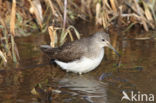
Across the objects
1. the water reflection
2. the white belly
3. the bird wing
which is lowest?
the water reflection

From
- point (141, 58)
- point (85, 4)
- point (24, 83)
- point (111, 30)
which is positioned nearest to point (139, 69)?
point (141, 58)

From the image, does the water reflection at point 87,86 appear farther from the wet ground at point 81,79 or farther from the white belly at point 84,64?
the white belly at point 84,64

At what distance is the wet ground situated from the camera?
607 cm

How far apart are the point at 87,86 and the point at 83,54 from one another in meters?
0.74

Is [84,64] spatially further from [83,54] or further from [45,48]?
[45,48]

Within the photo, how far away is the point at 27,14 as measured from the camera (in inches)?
401

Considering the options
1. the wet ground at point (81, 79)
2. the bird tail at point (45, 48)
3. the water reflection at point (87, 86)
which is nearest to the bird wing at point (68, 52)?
the bird tail at point (45, 48)

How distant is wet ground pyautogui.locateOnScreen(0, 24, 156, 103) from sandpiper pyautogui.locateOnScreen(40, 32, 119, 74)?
20 cm

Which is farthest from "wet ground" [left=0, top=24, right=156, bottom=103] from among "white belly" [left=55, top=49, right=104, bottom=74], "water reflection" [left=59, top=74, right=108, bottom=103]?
"white belly" [left=55, top=49, right=104, bottom=74]

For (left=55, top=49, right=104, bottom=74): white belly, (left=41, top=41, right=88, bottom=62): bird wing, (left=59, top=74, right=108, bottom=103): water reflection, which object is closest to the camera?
(left=59, top=74, right=108, bottom=103): water reflection

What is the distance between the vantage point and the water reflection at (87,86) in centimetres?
605

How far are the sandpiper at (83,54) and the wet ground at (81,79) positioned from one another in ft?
0.67

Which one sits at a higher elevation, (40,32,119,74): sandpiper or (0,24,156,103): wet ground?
(40,32,119,74): sandpiper

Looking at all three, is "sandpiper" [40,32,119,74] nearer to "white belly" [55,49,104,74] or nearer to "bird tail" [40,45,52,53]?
"white belly" [55,49,104,74]
